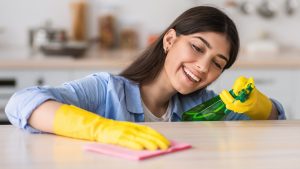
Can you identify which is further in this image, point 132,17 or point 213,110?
point 132,17

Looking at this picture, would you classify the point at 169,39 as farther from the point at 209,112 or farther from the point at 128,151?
the point at 128,151

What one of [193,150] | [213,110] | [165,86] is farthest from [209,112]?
[193,150]

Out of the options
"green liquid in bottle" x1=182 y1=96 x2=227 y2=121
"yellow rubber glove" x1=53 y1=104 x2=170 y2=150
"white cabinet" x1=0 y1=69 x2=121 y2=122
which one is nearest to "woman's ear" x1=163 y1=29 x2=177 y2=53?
"green liquid in bottle" x1=182 y1=96 x2=227 y2=121

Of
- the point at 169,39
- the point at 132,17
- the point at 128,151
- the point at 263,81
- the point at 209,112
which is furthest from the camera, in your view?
the point at 132,17

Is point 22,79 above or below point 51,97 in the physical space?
below

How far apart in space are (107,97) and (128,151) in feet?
2.05

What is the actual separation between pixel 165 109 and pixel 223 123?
16.5 inches

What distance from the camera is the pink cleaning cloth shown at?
110 centimetres

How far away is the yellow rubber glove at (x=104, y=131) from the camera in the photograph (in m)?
1.16

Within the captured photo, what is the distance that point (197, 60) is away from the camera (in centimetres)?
168

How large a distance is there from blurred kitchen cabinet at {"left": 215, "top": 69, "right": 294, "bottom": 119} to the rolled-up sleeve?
1736 mm

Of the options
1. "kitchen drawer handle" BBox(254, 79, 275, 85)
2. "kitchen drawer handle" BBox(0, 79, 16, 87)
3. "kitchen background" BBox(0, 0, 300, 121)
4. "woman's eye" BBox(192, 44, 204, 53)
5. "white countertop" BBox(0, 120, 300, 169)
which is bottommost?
"kitchen drawer handle" BBox(0, 79, 16, 87)

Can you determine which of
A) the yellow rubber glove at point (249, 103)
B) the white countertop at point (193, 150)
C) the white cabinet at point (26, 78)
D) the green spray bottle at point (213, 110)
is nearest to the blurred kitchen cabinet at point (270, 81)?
the white cabinet at point (26, 78)

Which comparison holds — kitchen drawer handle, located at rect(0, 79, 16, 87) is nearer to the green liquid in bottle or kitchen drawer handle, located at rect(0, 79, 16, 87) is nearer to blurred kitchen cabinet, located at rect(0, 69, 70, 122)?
blurred kitchen cabinet, located at rect(0, 69, 70, 122)
